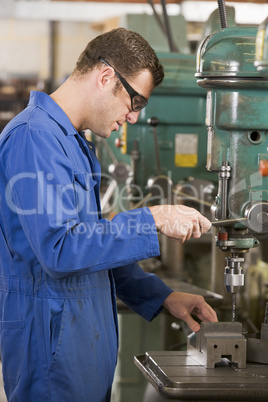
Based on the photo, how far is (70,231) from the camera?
1.29 metres

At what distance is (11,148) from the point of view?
1343mm

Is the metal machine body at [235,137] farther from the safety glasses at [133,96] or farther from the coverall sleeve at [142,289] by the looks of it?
the coverall sleeve at [142,289]

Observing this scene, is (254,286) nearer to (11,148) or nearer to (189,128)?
(189,128)

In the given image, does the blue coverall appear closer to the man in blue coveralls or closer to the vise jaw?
the man in blue coveralls

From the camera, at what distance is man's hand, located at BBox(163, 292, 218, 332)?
1.63 metres

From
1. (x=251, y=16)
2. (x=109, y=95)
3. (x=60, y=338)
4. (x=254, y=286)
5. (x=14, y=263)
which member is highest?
(x=251, y=16)

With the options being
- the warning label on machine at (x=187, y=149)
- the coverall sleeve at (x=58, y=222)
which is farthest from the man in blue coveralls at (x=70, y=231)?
the warning label on machine at (x=187, y=149)

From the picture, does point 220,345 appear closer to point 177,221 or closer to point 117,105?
point 177,221

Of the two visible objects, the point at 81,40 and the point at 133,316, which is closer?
the point at 133,316

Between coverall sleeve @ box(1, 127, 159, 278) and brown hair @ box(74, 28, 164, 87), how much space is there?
0.24 metres

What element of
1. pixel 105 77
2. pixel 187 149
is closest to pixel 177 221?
pixel 105 77

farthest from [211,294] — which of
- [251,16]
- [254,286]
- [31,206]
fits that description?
[251,16]

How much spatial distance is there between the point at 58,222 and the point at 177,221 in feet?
0.80

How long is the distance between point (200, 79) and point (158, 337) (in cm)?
183
